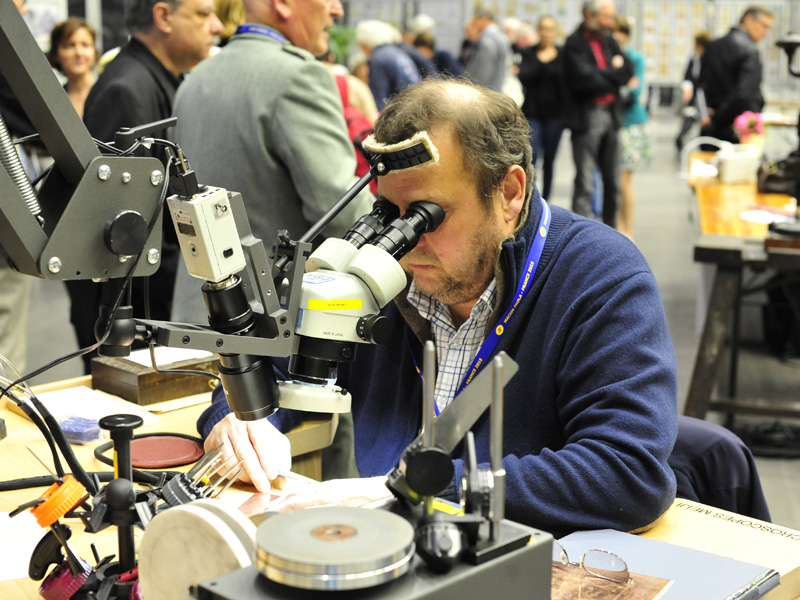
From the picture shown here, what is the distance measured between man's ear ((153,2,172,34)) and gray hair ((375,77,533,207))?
163 cm

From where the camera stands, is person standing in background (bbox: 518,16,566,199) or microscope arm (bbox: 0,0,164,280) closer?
microscope arm (bbox: 0,0,164,280)

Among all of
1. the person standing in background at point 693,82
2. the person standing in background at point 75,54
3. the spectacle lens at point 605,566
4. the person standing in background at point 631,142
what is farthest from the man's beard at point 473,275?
the person standing in background at point 693,82

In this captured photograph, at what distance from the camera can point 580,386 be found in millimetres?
1545

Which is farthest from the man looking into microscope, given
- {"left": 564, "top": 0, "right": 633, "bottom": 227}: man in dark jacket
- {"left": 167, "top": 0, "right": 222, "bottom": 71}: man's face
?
{"left": 564, "top": 0, "right": 633, "bottom": 227}: man in dark jacket

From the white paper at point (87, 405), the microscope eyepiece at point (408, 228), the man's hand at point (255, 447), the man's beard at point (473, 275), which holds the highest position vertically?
the microscope eyepiece at point (408, 228)

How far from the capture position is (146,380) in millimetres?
1969

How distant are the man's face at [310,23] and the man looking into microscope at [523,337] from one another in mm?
1174

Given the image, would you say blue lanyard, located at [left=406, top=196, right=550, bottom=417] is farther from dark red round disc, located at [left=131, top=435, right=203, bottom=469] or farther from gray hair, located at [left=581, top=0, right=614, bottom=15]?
gray hair, located at [left=581, top=0, right=614, bottom=15]

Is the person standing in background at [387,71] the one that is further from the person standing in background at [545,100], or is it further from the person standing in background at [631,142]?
the person standing in background at [631,142]

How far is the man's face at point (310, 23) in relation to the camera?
272cm

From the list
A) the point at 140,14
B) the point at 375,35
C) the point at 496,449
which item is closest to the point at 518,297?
the point at 496,449

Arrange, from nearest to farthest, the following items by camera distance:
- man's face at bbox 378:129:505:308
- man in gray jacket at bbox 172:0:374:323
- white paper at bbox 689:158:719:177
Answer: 1. man's face at bbox 378:129:505:308
2. man in gray jacket at bbox 172:0:374:323
3. white paper at bbox 689:158:719:177

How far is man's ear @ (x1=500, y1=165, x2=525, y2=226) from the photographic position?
5.43 feet

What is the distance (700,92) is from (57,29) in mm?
6518
